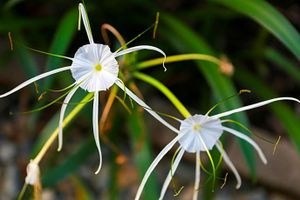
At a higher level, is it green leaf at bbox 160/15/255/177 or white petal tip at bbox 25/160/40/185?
green leaf at bbox 160/15/255/177

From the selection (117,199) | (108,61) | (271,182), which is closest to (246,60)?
(271,182)

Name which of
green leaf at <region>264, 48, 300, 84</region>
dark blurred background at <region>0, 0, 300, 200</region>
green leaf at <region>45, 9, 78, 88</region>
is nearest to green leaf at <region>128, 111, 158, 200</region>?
dark blurred background at <region>0, 0, 300, 200</region>

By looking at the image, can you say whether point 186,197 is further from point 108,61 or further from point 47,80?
point 108,61

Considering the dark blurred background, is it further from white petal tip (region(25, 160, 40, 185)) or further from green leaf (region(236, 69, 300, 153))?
white petal tip (region(25, 160, 40, 185))

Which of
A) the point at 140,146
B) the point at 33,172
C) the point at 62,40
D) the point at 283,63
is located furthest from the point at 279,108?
the point at 33,172

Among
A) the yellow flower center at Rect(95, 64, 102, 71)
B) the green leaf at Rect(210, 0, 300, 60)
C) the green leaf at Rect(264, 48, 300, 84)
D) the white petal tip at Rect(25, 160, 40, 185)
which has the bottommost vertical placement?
the white petal tip at Rect(25, 160, 40, 185)

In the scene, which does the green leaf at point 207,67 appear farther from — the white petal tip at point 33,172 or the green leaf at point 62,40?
the white petal tip at point 33,172
